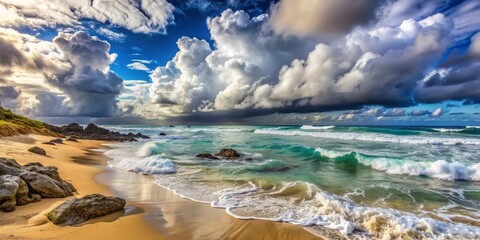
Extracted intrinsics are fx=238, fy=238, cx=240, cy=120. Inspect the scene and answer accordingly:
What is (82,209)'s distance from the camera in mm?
5312

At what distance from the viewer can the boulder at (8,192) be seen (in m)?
5.10

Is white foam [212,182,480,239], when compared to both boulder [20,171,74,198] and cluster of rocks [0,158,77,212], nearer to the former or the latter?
boulder [20,171,74,198]

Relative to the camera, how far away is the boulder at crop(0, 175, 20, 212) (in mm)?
5098

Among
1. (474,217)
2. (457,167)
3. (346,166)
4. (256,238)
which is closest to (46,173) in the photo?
(256,238)

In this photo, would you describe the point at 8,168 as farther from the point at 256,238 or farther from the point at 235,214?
the point at 256,238

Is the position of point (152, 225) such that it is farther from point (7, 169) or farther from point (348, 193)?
point (348, 193)

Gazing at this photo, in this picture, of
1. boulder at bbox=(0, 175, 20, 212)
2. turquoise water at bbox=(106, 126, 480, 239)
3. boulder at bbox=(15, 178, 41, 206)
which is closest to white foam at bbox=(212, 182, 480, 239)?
turquoise water at bbox=(106, 126, 480, 239)

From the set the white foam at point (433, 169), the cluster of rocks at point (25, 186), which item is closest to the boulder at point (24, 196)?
the cluster of rocks at point (25, 186)

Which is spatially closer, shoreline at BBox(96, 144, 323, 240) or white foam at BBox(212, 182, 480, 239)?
shoreline at BBox(96, 144, 323, 240)

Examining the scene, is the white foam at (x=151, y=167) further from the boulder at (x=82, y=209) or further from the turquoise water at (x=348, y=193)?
the boulder at (x=82, y=209)

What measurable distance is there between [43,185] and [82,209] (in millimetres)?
2059

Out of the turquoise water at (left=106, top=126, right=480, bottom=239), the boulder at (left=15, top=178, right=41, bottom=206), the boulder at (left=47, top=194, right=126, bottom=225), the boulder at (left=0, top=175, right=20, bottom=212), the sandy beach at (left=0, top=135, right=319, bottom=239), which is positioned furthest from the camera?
the turquoise water at (left=106, top=126, right=480, bottom=239)

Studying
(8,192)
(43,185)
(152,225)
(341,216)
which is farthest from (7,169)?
(341,216)

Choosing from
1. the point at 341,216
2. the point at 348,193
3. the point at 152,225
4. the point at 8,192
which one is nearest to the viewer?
the point at 8,192
